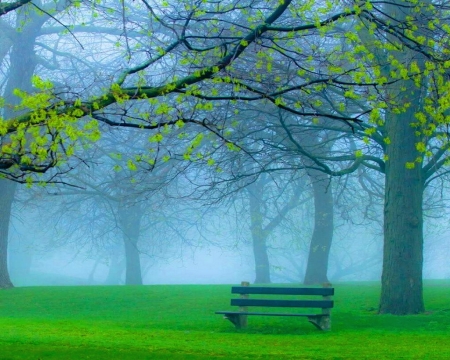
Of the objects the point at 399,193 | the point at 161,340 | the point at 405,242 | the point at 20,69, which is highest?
the point at 20,69

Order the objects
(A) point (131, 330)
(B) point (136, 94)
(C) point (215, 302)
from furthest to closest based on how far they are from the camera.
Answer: (C) point (215, 302)
(A) point (131, 330)
(B) point (136, 94)

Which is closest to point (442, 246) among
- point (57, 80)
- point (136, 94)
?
point (57, 80)

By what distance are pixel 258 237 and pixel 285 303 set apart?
69.3ft

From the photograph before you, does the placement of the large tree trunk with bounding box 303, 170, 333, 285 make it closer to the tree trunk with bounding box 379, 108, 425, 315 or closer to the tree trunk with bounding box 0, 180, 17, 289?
the tree trunk with bounding box 379, 108, 425, 315

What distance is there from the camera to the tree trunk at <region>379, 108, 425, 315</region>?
1758cm

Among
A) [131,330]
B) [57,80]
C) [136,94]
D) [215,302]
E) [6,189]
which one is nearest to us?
[136,94]

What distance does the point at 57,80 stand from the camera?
27797 mm

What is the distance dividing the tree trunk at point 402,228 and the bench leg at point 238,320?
394 centimetres

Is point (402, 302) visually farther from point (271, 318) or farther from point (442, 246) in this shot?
point (442, 246)

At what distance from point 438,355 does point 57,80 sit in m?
20.1

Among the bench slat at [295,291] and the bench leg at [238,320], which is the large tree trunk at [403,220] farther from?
the bench leg at [238,320]

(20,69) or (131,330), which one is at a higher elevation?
(20,69)

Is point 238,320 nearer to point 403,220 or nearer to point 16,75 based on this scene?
point 403,220

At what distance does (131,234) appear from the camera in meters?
34.4
